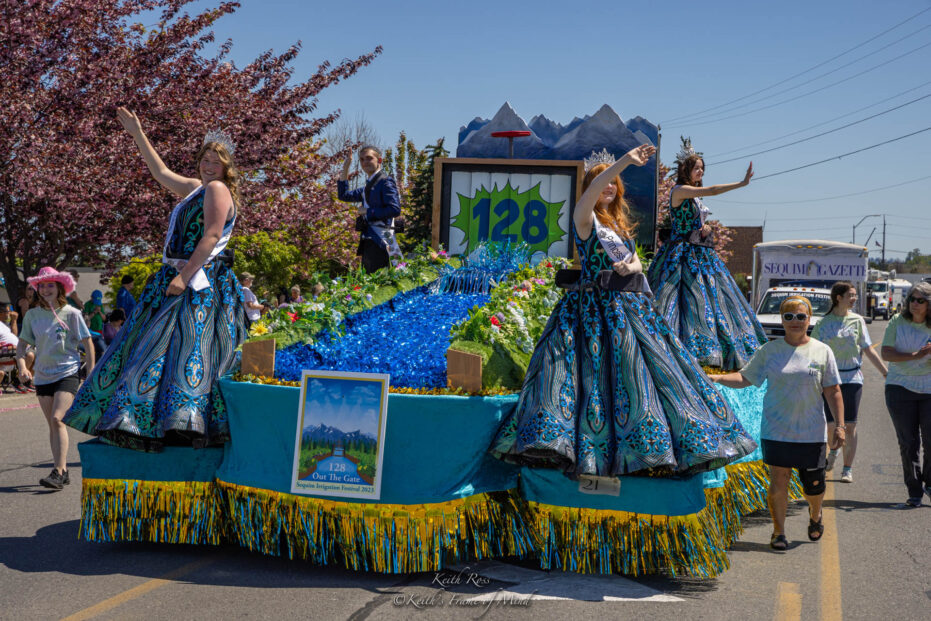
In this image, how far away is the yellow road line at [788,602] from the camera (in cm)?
433

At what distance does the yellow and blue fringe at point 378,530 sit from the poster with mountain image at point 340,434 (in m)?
0.12

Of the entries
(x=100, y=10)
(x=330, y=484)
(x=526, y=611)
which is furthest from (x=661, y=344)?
(x=100, y=10)

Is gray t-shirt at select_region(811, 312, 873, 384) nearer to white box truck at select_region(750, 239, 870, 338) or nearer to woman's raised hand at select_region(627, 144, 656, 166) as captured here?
woman's raised hand at select_region(627, 144, 656, 166)

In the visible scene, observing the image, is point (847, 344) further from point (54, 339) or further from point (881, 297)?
point (881, 297)

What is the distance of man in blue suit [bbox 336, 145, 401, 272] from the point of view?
7309mm

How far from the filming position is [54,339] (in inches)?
275

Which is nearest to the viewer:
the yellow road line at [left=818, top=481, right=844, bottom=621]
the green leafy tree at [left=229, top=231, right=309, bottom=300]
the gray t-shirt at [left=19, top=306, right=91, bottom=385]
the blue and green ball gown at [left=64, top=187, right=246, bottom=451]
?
the yellow road line at [left=818, top=481, right=844, bottom=621]

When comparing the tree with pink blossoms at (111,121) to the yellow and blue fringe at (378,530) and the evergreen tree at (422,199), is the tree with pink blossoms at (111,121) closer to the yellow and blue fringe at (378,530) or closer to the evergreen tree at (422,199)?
the evergreen tree at (422,199)

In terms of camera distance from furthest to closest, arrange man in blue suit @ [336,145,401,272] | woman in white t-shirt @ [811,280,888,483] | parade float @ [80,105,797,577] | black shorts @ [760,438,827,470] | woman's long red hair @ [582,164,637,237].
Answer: woman in white t-shirt @ [811,280,888,483] < man in blue suit @ [336,145,401,272] < black shorts @ [760,438,827,470] < woman's long red hair @ [582,164,637,237] < parade float @ [80,105,797,577]

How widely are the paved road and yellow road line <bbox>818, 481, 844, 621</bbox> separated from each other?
1cm

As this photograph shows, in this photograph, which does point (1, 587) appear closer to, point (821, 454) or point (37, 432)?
point (821, 454)

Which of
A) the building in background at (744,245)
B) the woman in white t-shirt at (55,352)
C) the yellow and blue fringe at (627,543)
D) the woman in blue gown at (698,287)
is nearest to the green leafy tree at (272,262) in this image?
the woman in white t-shirt at (55,352)

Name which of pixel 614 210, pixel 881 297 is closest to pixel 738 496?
pixel 614 210

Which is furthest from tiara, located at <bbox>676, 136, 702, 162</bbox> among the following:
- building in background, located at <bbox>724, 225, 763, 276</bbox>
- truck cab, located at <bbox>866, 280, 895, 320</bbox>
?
building in background, located at <bbox>724, 225, 763, 276</bbox>
